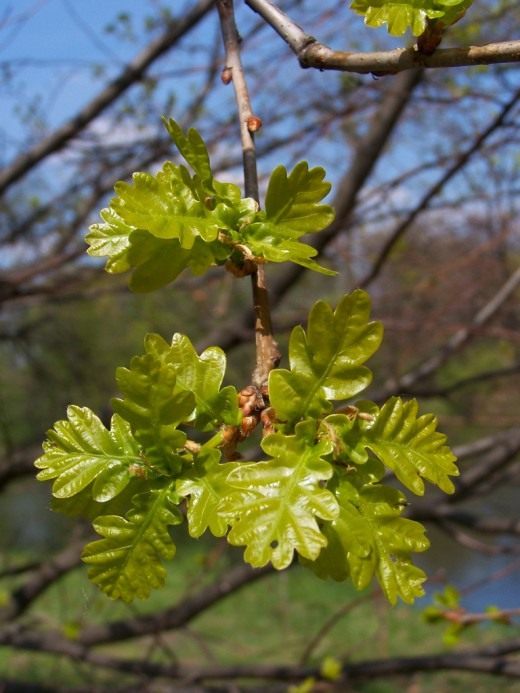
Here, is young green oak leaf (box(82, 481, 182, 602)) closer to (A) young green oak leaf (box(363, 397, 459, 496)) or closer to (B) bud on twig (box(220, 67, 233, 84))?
(A) young green oak leaf (box(363, 397, 459, 496))

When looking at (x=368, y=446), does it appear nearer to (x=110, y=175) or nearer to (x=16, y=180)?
(x=16, y=180)

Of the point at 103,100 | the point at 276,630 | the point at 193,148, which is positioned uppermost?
the point at 103,100

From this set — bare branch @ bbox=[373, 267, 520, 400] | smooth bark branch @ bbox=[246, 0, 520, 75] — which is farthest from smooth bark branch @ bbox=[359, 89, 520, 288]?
smooth bark branch @ bbox=[246, 0, 520, 75]

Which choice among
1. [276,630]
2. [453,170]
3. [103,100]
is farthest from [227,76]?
[276,630]

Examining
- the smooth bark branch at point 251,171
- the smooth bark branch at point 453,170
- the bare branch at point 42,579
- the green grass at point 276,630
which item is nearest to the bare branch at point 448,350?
the smooth bark branch at point 453,170

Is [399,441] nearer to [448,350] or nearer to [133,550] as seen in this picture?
[133,550]
